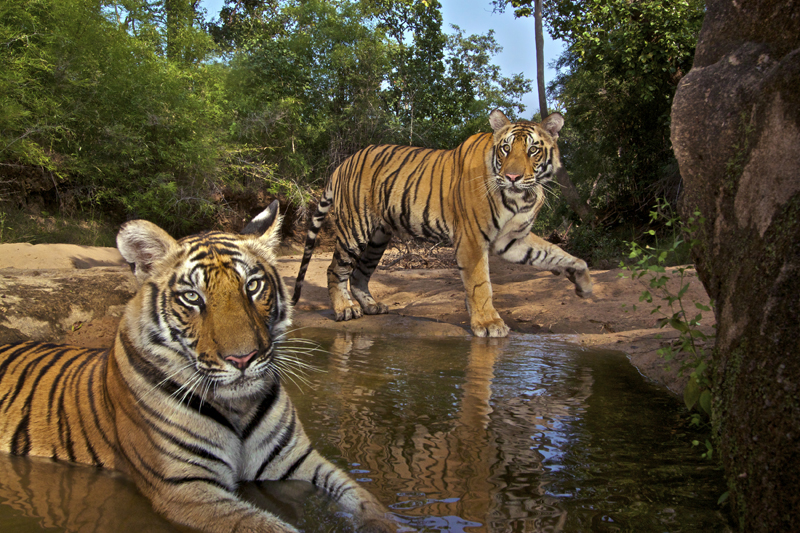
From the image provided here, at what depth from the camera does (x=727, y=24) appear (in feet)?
9.06

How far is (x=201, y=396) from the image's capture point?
2.11 metres

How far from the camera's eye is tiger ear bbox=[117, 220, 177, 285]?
214 cm

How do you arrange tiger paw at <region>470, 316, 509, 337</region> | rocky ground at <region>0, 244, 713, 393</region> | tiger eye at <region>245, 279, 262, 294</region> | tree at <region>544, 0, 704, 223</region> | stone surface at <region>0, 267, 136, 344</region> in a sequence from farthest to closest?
tree at <region>544, 0, 704, 223</region>
tiger paw at <region>470, 316, 509, 337</region>
rocky ground at <region>0, 244, 713, 393</region>
stone surface at <region>0, 267, 136, 344</region>
tiger eye at <region>245, 279, 262, 294</region>

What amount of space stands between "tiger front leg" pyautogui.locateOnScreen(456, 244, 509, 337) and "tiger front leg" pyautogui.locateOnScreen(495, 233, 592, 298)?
12.8 inches

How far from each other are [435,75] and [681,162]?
57.5 feet

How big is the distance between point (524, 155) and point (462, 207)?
872 millimetres

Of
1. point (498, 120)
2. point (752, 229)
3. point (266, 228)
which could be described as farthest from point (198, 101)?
point (752, 229)

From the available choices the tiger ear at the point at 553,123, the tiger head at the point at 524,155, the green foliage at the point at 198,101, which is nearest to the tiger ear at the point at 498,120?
the tiger head at the point at 524,155

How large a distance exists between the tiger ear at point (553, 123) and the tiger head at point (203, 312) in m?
4.93

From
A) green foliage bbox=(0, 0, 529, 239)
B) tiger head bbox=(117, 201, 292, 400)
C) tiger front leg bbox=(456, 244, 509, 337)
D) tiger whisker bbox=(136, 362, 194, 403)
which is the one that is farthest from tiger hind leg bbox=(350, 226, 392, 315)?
green foliage bbox=(0, 0, 529, 239)

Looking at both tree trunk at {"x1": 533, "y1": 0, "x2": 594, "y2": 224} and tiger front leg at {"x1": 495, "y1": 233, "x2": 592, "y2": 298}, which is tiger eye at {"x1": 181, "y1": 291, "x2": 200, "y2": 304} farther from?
tree trunk at {"x1": 533, "y1": 0, "x2": 594, "y2": 224}

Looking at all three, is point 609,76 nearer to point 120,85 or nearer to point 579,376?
point 579,376

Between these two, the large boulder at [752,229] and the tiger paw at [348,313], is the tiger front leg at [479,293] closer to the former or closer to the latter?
the tiger paw at [348,313]

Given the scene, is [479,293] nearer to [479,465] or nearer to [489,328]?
[489,328]
